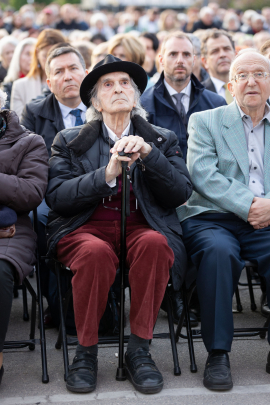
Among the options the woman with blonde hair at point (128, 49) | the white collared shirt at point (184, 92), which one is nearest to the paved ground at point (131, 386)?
the white collared shirt at point (184, 92)

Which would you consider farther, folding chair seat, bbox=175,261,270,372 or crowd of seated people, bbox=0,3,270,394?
folding chair seat, bbox=175,261,270,372

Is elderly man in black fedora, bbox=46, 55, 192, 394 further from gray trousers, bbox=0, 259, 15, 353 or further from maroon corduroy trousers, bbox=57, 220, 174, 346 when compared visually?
gray trousers, bbox=0, 259, 15, 353

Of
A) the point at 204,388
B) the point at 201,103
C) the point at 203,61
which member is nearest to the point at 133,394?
the point at 204,388

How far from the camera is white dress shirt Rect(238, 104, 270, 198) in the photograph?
4008 mm

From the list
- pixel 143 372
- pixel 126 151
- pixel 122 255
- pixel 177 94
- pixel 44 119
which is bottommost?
pixel 143 372

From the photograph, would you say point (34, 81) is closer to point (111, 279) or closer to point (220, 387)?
point (111, 279)

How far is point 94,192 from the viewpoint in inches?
138

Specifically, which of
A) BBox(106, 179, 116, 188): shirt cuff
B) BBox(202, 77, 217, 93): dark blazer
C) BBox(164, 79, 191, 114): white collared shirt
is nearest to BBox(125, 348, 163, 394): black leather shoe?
BBox(106, 179, 116, 188): shirt cuff

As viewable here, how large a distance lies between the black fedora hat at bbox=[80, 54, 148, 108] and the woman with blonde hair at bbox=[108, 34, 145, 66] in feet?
8.26

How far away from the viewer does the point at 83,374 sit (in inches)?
128

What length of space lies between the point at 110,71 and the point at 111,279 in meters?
1.48

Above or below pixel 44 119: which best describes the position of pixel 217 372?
below

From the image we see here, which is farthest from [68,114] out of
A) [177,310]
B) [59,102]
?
[177,310]

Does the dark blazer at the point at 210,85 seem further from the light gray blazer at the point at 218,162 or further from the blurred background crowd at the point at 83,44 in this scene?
the light gray blazer at the point at 218,162
